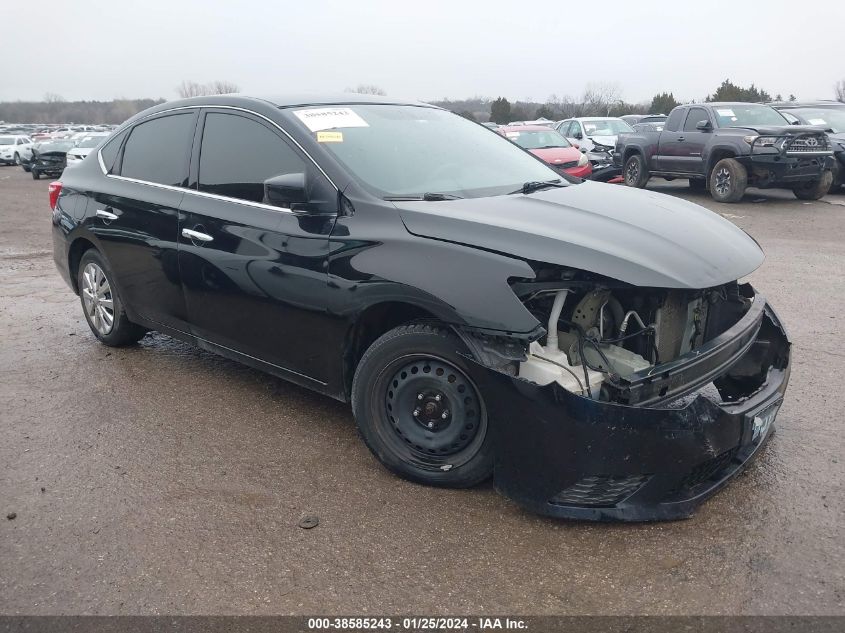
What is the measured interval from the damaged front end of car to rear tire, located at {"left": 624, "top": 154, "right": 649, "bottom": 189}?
13.5 metres

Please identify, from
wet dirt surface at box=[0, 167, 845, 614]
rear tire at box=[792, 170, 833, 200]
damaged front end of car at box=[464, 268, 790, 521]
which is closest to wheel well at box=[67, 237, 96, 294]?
wet dirt surface at box=[0, 167, 845, 614]

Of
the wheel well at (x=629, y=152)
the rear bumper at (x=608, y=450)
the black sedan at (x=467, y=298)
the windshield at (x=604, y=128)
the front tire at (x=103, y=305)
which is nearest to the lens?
the rear bumper at (x=608, y=450)

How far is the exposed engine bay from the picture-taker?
111 inches

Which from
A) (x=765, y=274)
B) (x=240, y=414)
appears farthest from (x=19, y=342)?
(x=765, y=274)

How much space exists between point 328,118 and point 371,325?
46.9 inches

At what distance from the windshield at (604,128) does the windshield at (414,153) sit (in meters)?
16.8

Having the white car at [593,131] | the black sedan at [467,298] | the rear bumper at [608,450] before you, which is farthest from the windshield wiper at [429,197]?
the white car at [593,131]

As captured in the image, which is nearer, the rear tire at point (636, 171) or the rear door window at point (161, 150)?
the rear door window at point (161, 150)

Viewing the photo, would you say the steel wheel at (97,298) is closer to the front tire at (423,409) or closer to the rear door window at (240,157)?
the rear door window at (240,157)

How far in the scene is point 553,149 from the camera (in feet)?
51.0

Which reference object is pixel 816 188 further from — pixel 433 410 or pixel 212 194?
pixel 433 410

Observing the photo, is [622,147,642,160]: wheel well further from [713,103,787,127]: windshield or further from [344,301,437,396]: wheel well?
[344,301,437,396]: wheel well

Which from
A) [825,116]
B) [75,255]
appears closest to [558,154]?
[825,116]

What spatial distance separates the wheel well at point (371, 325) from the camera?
3.27 m
